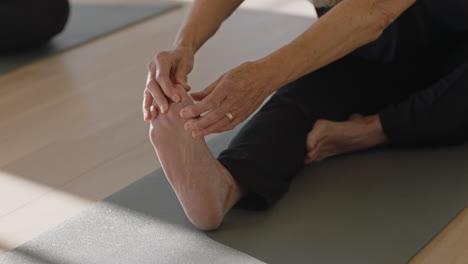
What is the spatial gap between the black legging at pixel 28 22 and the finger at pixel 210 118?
1.80m

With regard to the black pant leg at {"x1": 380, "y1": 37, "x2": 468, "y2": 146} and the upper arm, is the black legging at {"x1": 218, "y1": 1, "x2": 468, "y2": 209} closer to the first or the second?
the black pant leg at {"x1": 380, "y1": 37, "x2": 468, "y2": 146}

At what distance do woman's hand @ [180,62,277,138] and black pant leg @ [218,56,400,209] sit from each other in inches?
9.1

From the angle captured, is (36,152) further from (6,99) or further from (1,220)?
(6,99)

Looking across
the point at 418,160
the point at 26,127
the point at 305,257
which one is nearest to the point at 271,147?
the point at 305,257

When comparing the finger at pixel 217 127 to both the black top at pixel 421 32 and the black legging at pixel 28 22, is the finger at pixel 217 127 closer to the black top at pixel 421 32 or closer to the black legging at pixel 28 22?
the black top at pixel 421 32

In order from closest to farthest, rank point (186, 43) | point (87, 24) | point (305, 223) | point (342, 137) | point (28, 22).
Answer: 1. point (305, 223)
2. point (186, 43)
3. point (342, 137)
4. point (28, 22)
5. point (87, 24)

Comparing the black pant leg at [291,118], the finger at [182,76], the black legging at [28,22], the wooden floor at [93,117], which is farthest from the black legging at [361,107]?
the black legging at [28,22]

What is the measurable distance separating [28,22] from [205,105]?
6.03 ft

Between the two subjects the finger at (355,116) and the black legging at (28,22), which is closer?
the finger at (355,116)

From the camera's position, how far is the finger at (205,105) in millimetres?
1423

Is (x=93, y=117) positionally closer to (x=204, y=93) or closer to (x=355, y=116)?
(x=355, y=116)

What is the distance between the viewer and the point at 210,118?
1.43 meters

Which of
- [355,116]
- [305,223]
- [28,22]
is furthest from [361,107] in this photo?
[28,22]

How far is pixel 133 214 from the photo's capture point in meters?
1.74
